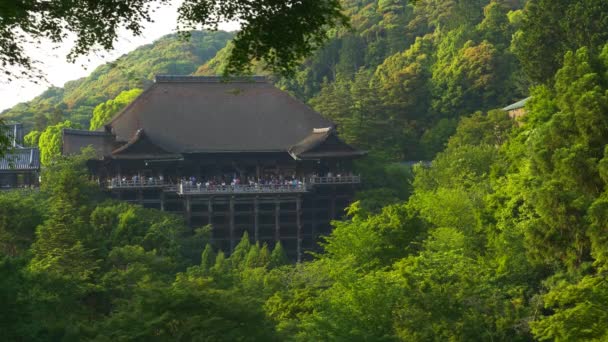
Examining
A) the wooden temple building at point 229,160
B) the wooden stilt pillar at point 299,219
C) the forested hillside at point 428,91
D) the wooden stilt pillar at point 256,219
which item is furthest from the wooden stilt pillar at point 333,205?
the forested hillside at point 428,91

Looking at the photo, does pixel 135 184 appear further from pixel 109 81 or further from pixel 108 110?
pixel 109 81

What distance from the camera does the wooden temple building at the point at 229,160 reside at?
4831 cm

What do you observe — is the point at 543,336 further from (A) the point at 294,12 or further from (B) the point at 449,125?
(B) the point at 449,125

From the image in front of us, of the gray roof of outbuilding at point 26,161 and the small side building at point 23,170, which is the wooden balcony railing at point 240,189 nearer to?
the small side building at point 23,170

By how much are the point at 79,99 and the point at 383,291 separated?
88716mm

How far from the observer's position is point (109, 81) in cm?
11650

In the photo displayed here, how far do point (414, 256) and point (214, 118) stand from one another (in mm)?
24579

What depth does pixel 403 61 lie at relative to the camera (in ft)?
224

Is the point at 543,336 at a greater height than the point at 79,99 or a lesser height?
lesser

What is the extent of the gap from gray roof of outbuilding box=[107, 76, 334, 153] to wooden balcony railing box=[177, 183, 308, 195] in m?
2.44

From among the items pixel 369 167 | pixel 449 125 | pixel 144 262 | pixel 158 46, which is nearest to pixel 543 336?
pixel 144 262

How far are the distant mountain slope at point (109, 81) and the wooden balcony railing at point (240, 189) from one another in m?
35.6

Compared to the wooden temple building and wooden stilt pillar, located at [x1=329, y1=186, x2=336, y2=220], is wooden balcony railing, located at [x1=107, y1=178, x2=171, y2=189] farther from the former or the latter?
wooden stilt pillar, located at [x1=329, y1=186, x2=336, y2=220]

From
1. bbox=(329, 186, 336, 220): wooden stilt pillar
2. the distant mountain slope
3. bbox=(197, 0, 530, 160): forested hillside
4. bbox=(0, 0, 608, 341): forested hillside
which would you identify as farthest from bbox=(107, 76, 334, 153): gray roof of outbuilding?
the distant mountain slope
